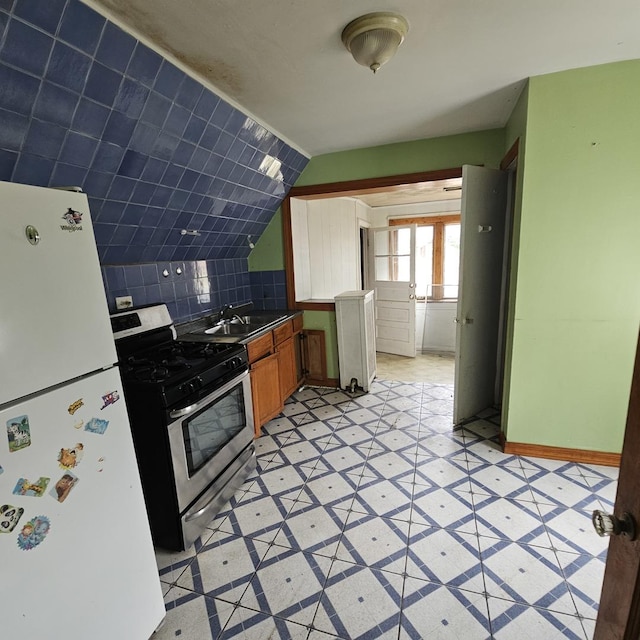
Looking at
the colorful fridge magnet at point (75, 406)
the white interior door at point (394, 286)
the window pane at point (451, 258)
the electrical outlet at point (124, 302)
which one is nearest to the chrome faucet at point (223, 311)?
the electrical outlet at point (124, 302)

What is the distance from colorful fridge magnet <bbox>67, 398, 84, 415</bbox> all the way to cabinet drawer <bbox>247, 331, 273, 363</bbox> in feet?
4.91

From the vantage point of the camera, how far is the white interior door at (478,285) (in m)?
2.53

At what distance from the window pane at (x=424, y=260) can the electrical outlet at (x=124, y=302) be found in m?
3.96

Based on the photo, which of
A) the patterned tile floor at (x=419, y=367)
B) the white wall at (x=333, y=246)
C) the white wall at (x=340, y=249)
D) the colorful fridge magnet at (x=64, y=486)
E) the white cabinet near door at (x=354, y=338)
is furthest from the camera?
the white wall at (x=333, y=246)

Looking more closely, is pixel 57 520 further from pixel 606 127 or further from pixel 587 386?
pixel 606 127

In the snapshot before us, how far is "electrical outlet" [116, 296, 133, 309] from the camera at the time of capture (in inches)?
87.6

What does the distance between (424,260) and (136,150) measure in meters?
4.22

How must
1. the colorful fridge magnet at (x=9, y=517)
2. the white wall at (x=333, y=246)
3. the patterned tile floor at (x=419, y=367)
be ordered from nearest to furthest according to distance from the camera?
the colorful fridge magnet at (x=9, y=517)
the patterned tile floor at (x=419, y=367)
the white wall at (x=333, y=246)

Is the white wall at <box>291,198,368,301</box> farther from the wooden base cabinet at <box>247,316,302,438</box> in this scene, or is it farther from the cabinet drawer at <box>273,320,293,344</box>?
the wooden base cabinet at <box>247,316,302,438</box>

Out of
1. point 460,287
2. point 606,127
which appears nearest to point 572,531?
point 460,287

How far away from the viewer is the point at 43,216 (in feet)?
3.11

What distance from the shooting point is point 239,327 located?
9.89 feet

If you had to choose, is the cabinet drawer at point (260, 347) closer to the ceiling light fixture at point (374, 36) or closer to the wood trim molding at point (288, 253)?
the wood trim molding at point (288, 253)

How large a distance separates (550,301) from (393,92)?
161 centimetres
